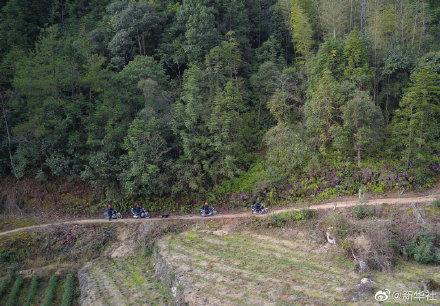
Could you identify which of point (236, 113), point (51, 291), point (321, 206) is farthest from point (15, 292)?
point (321, 206)

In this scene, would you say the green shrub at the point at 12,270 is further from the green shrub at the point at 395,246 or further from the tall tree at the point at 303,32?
the tall tree at the point at 303,32

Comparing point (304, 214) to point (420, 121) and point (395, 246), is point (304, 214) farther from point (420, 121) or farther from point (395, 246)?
point (420, 121)

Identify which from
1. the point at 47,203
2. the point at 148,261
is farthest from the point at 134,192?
the point at 47,203

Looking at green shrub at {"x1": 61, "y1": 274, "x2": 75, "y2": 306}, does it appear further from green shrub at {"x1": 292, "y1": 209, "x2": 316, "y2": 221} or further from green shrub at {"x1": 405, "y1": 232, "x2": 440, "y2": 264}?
green shrub at {"x1": 405, "y1": 232, "x2": 440, "y2": 264}

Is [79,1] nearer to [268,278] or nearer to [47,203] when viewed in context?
[47,203]

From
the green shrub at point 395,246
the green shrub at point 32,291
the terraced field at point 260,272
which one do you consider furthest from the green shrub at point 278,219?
the green shrub at point 32,291

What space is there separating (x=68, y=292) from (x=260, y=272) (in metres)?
11.9

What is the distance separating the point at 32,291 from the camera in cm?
2055

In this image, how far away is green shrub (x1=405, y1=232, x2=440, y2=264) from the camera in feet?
58.0

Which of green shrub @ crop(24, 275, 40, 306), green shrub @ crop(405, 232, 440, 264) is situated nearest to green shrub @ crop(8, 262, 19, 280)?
green shrub @ crop(24, 275, 40, 306)

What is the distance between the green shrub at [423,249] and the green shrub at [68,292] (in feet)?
65.6

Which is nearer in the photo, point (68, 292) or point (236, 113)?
point (68, 292)

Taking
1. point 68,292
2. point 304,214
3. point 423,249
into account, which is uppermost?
point 304,214

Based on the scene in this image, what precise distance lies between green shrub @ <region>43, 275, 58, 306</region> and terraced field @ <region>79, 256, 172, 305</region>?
5.30 ft
